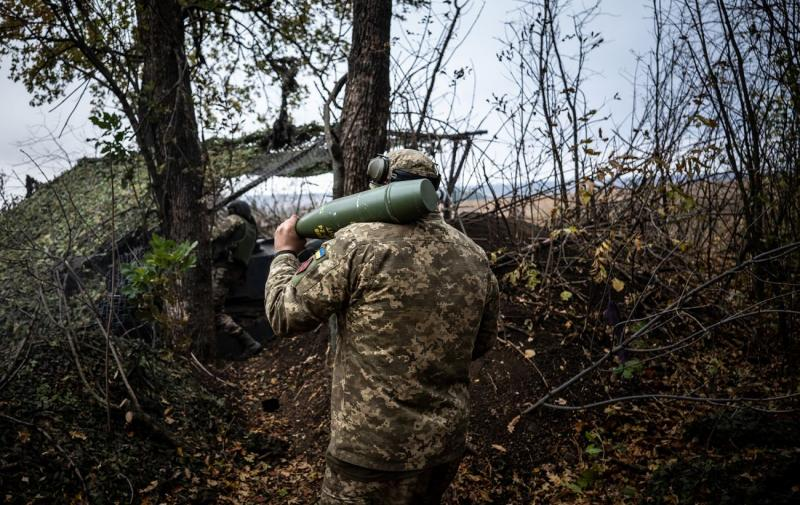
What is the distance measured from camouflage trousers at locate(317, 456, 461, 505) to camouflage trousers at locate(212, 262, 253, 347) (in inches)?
200

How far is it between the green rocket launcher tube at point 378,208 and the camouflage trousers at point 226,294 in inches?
197

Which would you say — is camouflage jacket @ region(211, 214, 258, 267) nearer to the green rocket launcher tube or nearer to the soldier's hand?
the soldier's hand

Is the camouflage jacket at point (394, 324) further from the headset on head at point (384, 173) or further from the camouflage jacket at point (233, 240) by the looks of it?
the camouflage jacket at point (233, 240)

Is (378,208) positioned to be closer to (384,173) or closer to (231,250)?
(384,173)

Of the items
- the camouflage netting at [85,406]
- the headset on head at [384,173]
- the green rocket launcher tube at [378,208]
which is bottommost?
the camouflage netting at [85,406]

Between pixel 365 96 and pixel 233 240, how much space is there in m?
4.44

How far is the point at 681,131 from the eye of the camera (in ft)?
17.0

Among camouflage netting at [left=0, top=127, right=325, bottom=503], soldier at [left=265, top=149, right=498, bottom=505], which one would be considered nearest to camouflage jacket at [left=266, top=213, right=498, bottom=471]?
soldier at [left=265, top=149, right=498, bottom=505]

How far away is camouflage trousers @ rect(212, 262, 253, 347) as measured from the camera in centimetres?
706

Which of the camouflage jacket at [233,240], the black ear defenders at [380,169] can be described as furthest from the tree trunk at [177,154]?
the black ear defenders at [380,169]

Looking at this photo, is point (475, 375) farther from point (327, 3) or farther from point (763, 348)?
point (327, 3)

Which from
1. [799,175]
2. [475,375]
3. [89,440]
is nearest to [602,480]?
[475,375]

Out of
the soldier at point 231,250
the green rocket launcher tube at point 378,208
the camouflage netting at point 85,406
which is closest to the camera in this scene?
the green rocket launcher tube at point 378,208

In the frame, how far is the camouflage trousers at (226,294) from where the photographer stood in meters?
7.06
